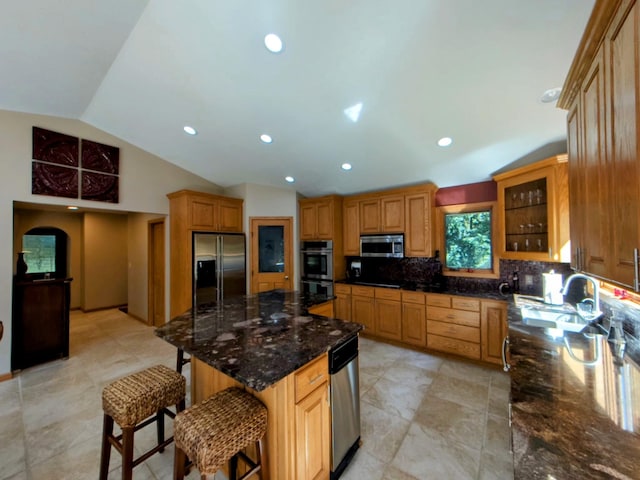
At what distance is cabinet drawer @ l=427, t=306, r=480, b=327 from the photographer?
312cm

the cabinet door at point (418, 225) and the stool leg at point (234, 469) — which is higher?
the cabinet door at point (418, 225)

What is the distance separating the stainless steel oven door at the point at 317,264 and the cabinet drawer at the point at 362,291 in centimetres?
46

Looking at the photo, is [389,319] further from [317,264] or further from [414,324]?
[317,264]

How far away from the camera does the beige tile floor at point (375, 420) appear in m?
1.76

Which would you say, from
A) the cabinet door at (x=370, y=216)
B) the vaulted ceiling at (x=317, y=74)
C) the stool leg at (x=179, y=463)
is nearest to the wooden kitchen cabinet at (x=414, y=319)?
the cabinet door at (x=370, y=216)

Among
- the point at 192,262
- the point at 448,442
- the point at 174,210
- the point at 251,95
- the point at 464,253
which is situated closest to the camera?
the point at 448,442

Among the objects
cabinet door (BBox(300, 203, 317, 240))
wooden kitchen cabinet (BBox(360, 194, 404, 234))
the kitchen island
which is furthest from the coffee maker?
the kitchen island

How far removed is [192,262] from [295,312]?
253 cm

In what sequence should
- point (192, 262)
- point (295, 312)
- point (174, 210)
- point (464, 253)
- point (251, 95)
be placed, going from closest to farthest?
point (295, 312), point (251, 95), point (464, 253), point (192, 262), point (174, 210)

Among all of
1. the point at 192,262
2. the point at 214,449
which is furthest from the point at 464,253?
the point at 192,262

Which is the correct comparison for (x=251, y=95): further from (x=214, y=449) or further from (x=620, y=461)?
(x=620, y=461)

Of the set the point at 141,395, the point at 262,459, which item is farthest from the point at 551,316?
the point at 141,395

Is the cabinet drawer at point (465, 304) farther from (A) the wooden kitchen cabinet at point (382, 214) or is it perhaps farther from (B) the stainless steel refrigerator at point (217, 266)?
(B) the stainless steel refrigerator at point (217, 266)

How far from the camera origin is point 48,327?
3.42 metres
